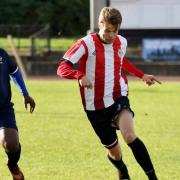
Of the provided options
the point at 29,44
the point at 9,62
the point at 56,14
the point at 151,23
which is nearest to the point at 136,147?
the point at 9,62

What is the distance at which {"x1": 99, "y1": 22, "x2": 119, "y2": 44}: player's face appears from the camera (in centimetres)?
675

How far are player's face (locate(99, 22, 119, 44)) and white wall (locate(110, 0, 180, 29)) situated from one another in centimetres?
2215

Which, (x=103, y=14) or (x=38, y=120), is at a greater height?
(x=103, y=14)

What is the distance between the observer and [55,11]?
169 feet

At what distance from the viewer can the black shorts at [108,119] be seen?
276 inches

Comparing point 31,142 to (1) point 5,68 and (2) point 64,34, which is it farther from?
(2) point 64,34

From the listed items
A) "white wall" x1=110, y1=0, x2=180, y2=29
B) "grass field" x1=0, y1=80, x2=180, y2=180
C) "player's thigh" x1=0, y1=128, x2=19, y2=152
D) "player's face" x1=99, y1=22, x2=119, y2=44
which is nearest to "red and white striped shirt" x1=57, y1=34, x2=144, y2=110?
"player's face" x1=99, y1=22, x2=119, y2=44

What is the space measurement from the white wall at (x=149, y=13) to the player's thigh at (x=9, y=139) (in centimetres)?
2257

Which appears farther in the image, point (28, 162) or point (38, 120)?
point (38, 120)

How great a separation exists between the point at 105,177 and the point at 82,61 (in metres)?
1.43

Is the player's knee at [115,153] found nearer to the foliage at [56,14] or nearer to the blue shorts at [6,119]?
the blue shorts at [6,119]

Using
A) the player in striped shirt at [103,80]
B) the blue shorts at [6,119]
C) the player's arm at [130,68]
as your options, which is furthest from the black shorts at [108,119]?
the blue shorts at [6,119]

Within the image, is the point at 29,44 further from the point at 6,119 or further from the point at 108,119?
the point at 6,119

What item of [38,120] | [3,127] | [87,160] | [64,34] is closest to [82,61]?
[3,127]
